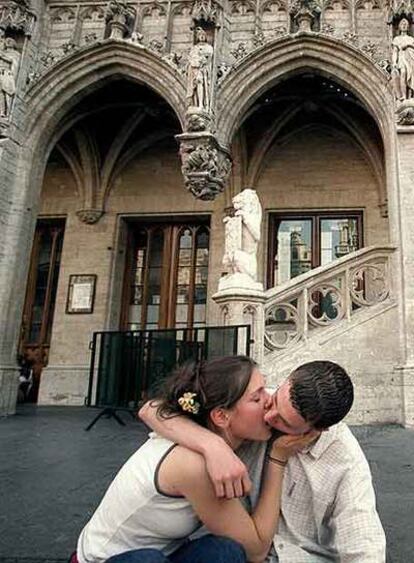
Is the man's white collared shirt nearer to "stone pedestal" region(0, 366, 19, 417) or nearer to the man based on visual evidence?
the man

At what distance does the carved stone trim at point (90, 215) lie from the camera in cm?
1116

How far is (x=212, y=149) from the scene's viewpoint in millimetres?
8234

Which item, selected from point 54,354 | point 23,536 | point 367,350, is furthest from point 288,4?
point 23,536

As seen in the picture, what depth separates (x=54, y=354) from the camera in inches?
415

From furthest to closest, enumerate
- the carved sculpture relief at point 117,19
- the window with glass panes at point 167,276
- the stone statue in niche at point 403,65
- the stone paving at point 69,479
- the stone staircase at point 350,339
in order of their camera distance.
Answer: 1. the window with glass panes at point 167,276
2. the carved sculpture relief at point 117,19
3. the stone statue in niche at point 403,65
4. the stone staircase at point 350,339
5. the stone paving at point 69,479

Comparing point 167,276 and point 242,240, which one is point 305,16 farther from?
point 167,276

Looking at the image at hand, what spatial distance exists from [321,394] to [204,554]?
1.69 ft

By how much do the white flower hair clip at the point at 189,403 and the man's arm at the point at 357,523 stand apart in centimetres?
47

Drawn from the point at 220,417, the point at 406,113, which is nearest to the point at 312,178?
the point at 406,113

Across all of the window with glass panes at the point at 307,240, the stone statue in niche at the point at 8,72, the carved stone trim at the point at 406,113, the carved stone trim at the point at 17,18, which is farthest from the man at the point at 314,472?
the window with glass panes at the point at 307,240

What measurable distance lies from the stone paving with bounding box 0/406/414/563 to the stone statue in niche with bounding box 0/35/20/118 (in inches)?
203

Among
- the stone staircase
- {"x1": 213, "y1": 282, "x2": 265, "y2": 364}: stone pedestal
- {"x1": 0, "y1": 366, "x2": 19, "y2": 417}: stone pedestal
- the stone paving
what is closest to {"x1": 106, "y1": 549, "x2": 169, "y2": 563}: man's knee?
the stone paving

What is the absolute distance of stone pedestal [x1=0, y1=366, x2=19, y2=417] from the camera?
25.5 feet

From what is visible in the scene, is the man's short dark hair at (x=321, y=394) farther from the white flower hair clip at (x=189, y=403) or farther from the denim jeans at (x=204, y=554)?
the denim jeans at (x=204, y=554)
